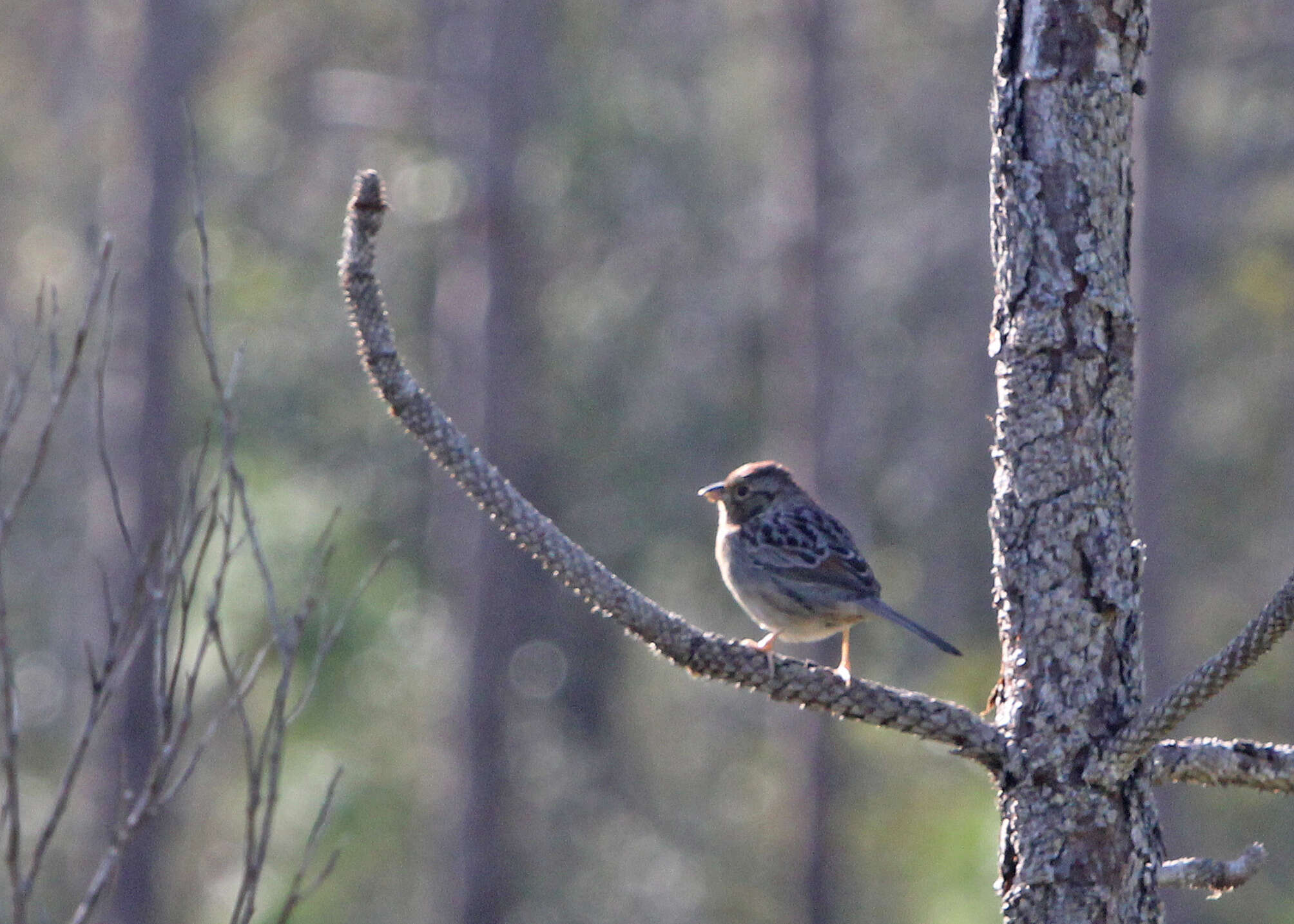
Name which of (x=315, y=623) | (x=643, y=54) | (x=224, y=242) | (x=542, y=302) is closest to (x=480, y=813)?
(x=315, y=623)

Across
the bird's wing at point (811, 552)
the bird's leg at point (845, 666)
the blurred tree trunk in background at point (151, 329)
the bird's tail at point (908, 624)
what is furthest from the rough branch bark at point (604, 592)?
the blurred tree trunk in background at point (151, 329)

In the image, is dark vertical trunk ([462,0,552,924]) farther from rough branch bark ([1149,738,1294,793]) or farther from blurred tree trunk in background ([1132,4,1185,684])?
rough branch bark ([1149,738,1294,793])

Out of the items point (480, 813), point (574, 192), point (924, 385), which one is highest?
point (574, 192)

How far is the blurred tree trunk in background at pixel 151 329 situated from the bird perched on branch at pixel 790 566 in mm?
10479

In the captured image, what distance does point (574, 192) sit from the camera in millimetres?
22750

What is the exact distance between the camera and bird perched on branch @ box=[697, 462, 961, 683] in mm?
6574

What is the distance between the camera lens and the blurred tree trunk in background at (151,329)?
54.7 ft

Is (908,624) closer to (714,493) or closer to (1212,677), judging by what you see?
(714,493)

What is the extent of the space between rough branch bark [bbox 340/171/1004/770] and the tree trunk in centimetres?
17

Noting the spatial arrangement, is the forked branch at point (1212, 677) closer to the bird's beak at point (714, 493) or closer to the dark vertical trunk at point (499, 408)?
the bird's beak at point (714, 493)

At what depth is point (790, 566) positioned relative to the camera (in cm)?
677

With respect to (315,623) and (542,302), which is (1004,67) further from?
(542,302)

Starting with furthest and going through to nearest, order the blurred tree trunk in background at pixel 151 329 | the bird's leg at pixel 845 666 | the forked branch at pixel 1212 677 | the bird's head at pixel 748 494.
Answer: the blurred tree trunk in background at pixel 151 329, the bird's head at pixel 748 494, the bird's leg at pixel 845 666, the forked branch at pixel 1212 677

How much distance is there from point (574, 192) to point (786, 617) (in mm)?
16816
